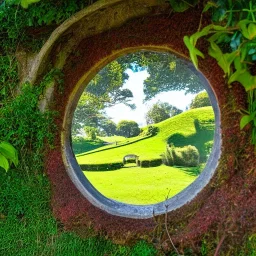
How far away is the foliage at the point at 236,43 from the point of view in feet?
5.30

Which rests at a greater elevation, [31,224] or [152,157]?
[152,157]

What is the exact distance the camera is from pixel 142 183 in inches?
84.6

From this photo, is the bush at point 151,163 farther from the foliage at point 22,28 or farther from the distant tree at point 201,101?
the foliage at point 22,28

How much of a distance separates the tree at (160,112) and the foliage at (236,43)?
1.07 ft

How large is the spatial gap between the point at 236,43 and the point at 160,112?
0.59 m

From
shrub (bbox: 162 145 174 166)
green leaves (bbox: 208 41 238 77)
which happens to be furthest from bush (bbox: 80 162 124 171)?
green leaves (bbox: 208 41 238 77)

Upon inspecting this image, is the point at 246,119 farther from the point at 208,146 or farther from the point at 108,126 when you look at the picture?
the point at 108,126

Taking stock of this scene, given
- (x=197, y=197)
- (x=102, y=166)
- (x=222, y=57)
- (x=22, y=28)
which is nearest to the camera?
(x=222, y=57)

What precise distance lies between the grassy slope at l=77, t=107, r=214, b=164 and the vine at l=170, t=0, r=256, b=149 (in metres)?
0.22

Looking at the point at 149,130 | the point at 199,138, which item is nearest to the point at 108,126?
the point at 149,130

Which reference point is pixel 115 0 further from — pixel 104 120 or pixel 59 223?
pixel 59 223

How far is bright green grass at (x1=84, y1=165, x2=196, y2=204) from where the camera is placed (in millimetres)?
2080

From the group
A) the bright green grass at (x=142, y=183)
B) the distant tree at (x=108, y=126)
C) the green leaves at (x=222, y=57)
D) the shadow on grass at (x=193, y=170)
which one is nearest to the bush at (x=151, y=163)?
the bright green grass at (x=142, y=183)

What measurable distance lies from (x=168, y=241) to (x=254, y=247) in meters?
0.38
